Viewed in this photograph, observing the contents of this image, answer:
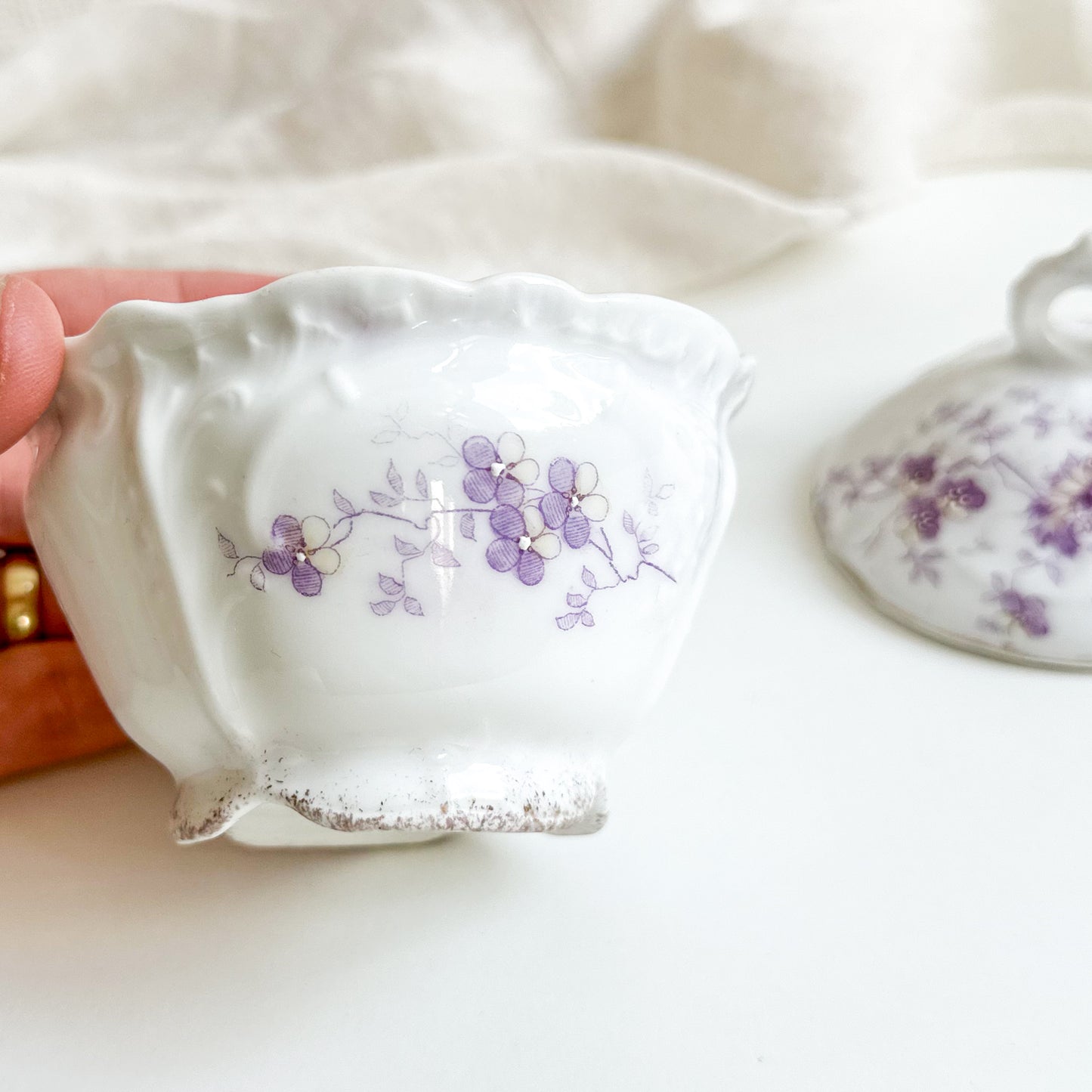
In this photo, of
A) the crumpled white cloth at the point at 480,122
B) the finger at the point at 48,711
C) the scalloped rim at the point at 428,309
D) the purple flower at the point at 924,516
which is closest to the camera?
the scalloped rim at the point at 428,309

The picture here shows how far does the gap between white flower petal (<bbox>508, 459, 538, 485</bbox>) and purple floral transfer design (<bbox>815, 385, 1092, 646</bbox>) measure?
30 centimetres

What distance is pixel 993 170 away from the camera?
82cm

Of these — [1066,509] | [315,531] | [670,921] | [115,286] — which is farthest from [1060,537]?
[115,286]

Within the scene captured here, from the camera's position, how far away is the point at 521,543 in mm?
282

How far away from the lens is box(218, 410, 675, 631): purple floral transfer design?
27 centimetres

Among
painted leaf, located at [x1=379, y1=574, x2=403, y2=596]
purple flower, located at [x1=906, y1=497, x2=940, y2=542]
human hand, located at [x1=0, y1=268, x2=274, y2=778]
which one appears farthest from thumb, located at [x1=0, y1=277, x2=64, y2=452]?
purple flower, located at [x1=906, y1=497, x2=940, y2=542]

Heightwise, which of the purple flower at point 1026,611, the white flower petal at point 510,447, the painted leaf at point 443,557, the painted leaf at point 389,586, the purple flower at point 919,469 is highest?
the white flower petal at point 510,447

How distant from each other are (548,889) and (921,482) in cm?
28

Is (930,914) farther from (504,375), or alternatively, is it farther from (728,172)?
(728,172)

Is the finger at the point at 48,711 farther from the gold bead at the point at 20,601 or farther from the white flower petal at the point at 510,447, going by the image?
the white flower petal at the point at 510,447

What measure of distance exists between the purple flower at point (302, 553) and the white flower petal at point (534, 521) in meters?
0.05

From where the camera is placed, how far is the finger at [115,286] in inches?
20.8

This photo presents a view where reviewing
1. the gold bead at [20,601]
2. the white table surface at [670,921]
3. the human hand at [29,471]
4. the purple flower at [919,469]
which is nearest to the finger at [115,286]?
the human hand at [29,471]

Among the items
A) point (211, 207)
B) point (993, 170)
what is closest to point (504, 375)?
point (211, 207)
